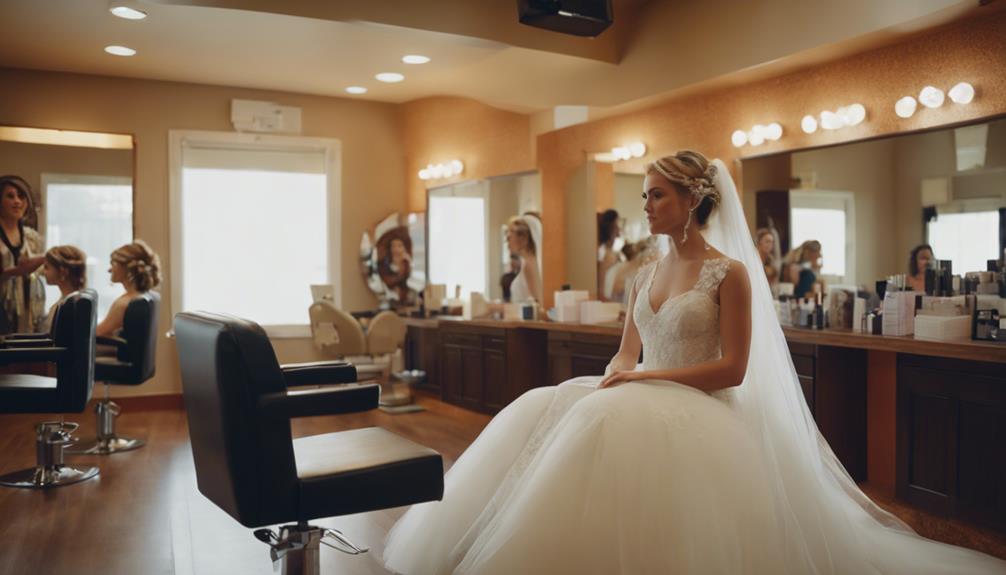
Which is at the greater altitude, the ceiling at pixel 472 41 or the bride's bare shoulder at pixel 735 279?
the ceiling at pixel 472 41

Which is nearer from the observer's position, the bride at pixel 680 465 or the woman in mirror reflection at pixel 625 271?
the bride at pixel 680 465

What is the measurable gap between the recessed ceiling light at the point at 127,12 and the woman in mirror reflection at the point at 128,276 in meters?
1.37

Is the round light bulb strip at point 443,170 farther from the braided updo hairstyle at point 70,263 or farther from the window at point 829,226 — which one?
the window at point 829,226

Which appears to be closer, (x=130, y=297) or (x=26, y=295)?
(x=130, y=297)

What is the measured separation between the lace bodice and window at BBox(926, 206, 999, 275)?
156 centimetres

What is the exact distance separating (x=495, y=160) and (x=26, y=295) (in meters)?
3.60

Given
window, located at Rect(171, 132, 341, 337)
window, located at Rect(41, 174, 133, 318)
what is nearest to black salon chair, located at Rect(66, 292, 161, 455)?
window, located at Rect(41, 174, 133, 318)

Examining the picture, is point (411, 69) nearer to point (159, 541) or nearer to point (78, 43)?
point (78, 43)

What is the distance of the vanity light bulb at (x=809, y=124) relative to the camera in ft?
13.9

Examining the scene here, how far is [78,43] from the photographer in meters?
5.38

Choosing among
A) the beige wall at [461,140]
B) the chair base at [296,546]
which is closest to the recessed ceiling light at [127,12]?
the beige wall at [461,140]

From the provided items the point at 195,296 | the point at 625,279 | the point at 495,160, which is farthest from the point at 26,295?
the point at 625,279

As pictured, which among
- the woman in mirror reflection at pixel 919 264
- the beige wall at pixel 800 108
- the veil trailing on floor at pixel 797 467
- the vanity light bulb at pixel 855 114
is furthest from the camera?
the vanity light bulb at pixel 855 114

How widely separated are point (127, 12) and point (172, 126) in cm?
219
